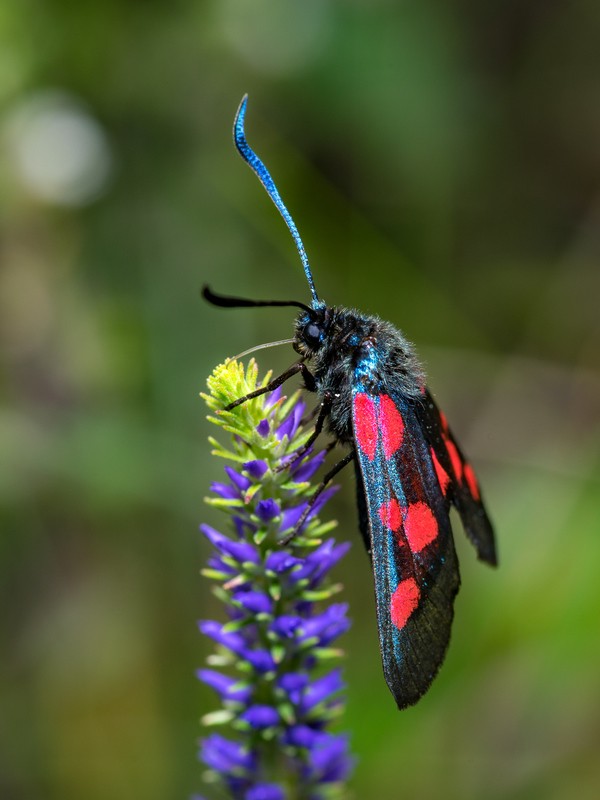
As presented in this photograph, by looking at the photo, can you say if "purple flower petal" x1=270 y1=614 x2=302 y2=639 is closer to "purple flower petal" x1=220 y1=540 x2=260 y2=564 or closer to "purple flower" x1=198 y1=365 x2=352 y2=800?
"purple flower" x1=198 y1=365 x2=352 y2=800

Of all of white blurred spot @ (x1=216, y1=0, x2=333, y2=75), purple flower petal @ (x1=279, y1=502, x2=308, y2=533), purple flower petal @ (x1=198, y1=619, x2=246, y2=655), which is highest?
white blurred spot @ (x1=216, y1=0, x2=333, y2=75)

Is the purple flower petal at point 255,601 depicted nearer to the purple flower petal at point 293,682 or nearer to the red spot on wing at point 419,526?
the purple flower petal at point 293,682

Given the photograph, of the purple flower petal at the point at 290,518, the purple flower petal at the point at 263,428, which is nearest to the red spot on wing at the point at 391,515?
the purple flower petal at the point at 290,518

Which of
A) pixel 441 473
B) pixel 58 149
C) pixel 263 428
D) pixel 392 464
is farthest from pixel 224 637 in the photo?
pixel 58 149

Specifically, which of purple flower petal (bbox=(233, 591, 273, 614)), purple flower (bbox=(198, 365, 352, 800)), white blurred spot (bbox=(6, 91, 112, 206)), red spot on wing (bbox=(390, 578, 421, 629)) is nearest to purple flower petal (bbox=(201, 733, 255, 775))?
purple flower (bbox=(198, 365, 352, 800))

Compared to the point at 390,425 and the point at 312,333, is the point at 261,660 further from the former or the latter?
the point at 312,333

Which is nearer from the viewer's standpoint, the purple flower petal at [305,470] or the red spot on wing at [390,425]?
the purple flower petal at [305,470]

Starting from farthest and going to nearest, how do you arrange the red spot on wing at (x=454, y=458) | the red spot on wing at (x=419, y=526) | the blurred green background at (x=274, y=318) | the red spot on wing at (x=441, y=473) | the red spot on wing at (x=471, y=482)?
the blurred green background at (x=274, y=318), the red spot on wing at (x=471, y=482), the red spot on wing at (x=454, y=458), the red spot on wing at (x=441, y=473), the red spot on wing at (x=419, y=526)

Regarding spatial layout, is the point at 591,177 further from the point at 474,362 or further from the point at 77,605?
the point at 77,605
